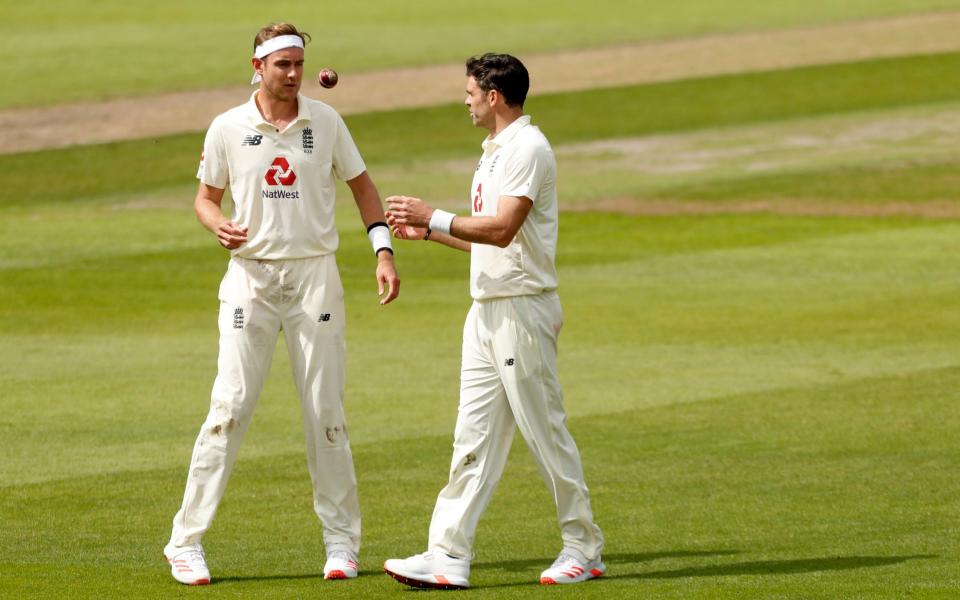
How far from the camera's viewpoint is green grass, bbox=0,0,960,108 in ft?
130

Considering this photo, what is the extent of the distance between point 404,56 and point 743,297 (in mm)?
24452

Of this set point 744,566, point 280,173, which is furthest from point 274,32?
point 744,566

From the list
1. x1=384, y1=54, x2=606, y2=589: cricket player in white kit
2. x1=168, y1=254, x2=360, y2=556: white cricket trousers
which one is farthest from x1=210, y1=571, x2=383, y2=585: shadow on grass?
x1=384, y1=54, x2=606, y2=589: cricket player in white kit

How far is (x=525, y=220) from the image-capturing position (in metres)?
8.64

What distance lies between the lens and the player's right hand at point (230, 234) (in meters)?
8.67

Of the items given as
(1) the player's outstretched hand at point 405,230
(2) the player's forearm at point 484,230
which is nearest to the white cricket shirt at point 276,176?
(1) the player's outstretched hand at point 405,230

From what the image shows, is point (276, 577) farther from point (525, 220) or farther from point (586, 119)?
point (586, 119)

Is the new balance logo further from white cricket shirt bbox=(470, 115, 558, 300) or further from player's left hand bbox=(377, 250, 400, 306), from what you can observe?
white cricket shirt bbox=(470, 115, 558, 300)

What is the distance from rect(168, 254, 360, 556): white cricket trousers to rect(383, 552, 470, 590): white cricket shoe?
579 mm

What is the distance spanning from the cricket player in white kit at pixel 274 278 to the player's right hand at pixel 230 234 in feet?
0.23

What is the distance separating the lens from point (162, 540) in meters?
9.80

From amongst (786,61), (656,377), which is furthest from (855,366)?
(786,61)

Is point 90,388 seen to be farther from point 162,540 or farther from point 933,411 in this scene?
point 933,411

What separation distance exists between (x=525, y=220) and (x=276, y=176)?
51.6 inches
